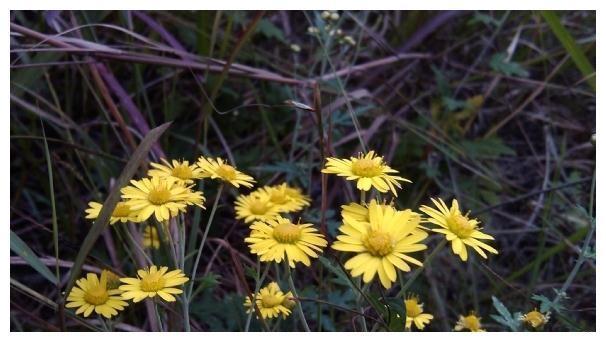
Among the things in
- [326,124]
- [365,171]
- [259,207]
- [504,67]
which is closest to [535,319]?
[365,171]

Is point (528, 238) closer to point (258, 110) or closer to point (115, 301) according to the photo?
point (258, 110)

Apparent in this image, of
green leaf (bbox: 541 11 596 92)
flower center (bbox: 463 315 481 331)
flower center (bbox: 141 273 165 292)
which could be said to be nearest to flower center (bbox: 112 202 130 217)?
flower center (bbox: 141 273 165 292)

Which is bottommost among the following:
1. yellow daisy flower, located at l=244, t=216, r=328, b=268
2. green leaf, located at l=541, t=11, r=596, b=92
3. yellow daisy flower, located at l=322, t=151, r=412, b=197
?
yellow daisy flower, located at l=244, t=216, r=328, b=268

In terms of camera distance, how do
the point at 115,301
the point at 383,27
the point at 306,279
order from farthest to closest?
the point at 383,27 → the point at 306,279 → the point at 115,301

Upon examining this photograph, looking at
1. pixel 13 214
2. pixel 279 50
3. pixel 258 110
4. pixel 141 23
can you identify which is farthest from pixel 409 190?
pixel 13 214

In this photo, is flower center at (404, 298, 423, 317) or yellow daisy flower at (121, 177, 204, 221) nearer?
yellow daisy flower at (121, 177, 204, 221)

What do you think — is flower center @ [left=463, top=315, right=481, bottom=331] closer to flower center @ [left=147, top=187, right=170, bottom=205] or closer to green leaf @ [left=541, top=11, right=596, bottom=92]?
flower center @ [left=147, top=187, right=170, bottom=205]

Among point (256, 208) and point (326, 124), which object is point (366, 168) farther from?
point (326, 124)
